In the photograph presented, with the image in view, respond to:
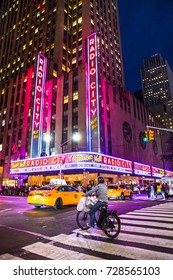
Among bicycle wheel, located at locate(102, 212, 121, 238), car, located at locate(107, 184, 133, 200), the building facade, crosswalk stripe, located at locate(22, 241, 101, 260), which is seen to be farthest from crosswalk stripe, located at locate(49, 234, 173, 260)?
the building facade

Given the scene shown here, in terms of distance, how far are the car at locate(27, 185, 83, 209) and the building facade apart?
13.4 metres

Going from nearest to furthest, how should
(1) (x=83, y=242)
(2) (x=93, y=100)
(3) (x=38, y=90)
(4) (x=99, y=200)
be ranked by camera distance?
1. (1) (x=83, y=242)
2. (4) (x=99, y=200)
3. (2) (x=93, y=100)
4. (3) (x=38, y=90)

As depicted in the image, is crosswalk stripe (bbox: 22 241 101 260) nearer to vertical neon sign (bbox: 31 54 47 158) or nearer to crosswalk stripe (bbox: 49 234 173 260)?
crosswalk stripe (bbox: 49 234 173 260)

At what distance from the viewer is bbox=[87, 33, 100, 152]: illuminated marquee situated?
117 feet

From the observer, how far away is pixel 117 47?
267 ft

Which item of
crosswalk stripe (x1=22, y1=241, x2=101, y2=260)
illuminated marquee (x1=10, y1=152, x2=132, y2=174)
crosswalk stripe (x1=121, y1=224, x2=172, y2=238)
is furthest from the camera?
illuminated marquee (x1=10, y1=152, x2=132, y2=174)

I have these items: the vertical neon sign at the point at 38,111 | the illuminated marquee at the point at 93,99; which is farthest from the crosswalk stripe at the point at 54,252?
the vertical neon sign at the point at 38,111

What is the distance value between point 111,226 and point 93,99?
32.3 m

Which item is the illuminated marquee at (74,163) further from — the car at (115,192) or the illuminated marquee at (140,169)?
the car at (115,192)

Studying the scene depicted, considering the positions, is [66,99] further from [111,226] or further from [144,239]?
[144,239]

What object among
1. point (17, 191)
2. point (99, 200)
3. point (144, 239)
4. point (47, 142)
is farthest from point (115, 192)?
point (47, 142)

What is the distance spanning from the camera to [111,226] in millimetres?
6145
